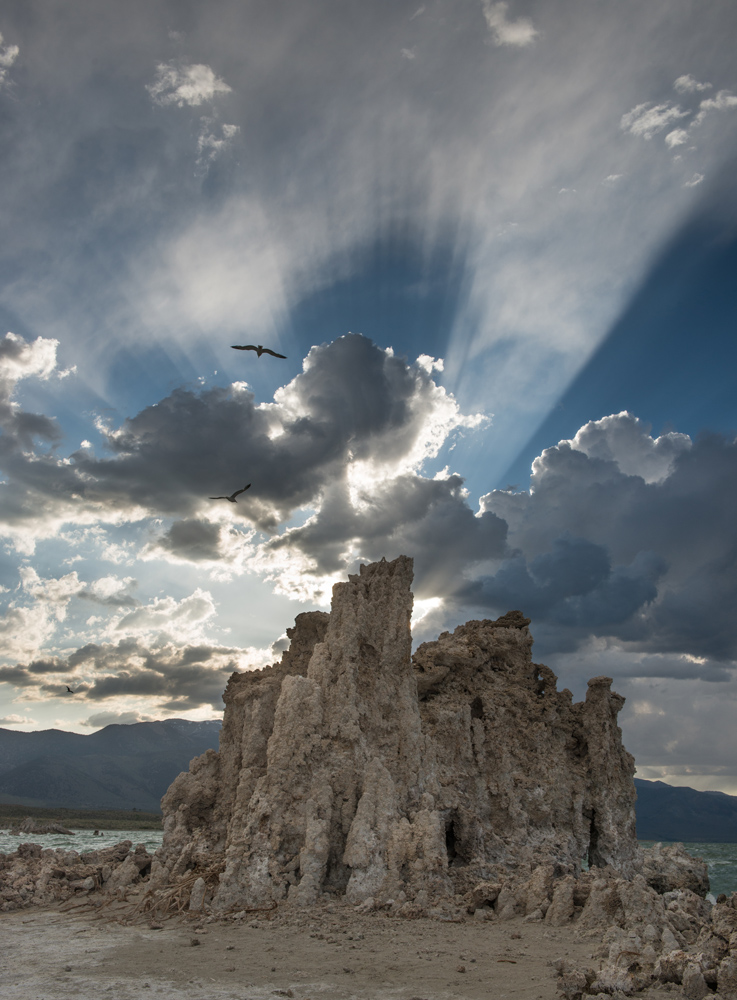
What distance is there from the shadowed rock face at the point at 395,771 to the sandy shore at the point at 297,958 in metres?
2.12

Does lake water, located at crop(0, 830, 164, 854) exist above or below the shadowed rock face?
below

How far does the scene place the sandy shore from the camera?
11.7 metres

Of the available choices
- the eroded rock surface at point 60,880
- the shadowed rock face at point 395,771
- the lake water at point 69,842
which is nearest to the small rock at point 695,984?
the shadowed rock face at point 395,771

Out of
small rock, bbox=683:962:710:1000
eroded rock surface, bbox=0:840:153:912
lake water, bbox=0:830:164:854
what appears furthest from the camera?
lake water, bbox=0:830:164:854

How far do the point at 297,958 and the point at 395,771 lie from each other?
8.24 m

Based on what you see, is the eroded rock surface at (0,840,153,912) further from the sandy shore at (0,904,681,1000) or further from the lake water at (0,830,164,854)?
the lake water at (0,830,164,854)

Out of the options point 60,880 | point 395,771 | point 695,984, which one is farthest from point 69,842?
point 695,984

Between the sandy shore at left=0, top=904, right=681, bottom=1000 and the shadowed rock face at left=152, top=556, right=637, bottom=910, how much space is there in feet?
6.95

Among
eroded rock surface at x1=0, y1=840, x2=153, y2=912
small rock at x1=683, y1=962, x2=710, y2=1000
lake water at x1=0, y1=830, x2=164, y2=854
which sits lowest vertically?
lake water at x1=0, y1=830, x2=164, y2=854

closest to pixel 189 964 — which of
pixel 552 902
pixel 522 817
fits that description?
pixel 552 902

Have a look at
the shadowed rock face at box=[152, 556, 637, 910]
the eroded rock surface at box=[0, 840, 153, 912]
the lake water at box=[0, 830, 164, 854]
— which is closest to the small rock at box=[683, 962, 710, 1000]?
the shadowed rock face at box=[152, 556, 637, 910]

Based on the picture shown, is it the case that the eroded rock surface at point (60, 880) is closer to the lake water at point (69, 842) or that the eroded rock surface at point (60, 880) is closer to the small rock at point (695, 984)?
the small rock at point (695, 984)

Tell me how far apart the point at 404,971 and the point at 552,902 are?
628cm

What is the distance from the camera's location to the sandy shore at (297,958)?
1166 cm
